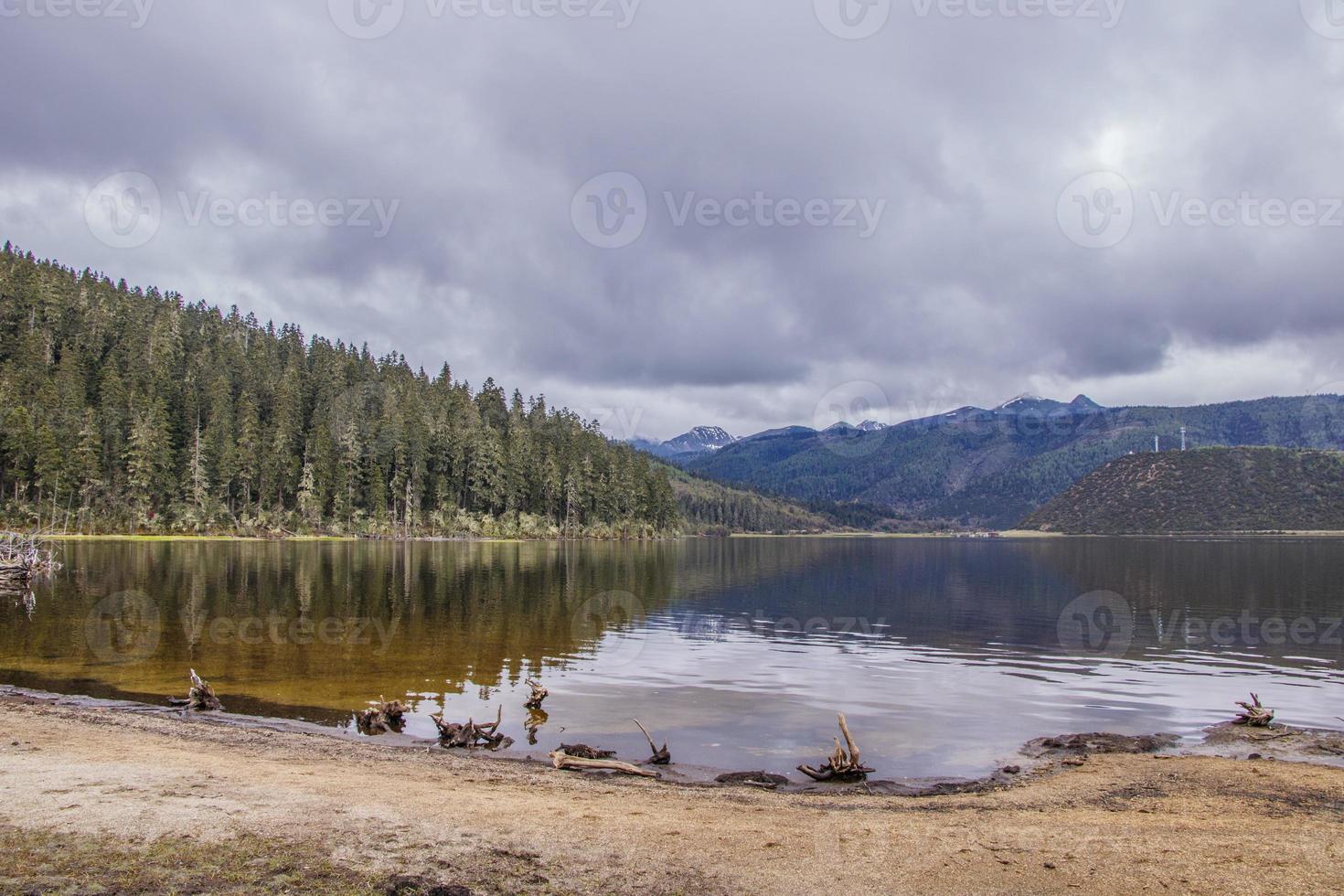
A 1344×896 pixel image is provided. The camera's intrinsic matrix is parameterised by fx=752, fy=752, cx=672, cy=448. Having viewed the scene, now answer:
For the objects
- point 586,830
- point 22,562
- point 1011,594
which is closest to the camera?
point 586,830

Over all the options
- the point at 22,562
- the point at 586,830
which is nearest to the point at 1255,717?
the point at 586,830

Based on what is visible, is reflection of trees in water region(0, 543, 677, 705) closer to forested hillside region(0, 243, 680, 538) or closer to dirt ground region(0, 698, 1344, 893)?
dirt ground region(0, 698, 1344, 893)

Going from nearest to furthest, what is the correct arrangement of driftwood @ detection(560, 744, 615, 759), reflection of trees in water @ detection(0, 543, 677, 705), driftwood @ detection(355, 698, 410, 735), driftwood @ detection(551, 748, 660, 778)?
driftwood @ detection(551, 748, 660, 778) < driftwood @ detection(560, 744, 615, 759) < driftwood @ detection(355, 698, 410, 735) < reflection of trees in water @ detection(0, 543, 677, 705)

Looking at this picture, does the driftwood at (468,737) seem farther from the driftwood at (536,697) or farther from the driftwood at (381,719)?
the driftwood at (536,697)

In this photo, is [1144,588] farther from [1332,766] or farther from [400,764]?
[400,764]

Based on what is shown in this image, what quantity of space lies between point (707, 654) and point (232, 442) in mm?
139294

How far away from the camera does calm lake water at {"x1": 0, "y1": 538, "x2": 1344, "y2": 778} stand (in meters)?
23.9

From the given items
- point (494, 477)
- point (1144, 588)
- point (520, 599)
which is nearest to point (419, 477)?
point (494, 477)

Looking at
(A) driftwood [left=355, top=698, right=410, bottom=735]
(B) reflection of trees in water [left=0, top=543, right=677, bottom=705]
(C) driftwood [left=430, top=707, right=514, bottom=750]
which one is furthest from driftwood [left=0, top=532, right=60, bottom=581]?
(C) driftwood [left=430, top=707, right=514, bottom=750]

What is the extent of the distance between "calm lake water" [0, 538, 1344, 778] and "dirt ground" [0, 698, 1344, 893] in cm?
476

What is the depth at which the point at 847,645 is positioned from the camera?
40000 millimetres

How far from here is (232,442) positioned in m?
145

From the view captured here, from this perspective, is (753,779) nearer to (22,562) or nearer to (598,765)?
(598,765)

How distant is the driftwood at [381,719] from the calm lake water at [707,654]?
0.44 meters
